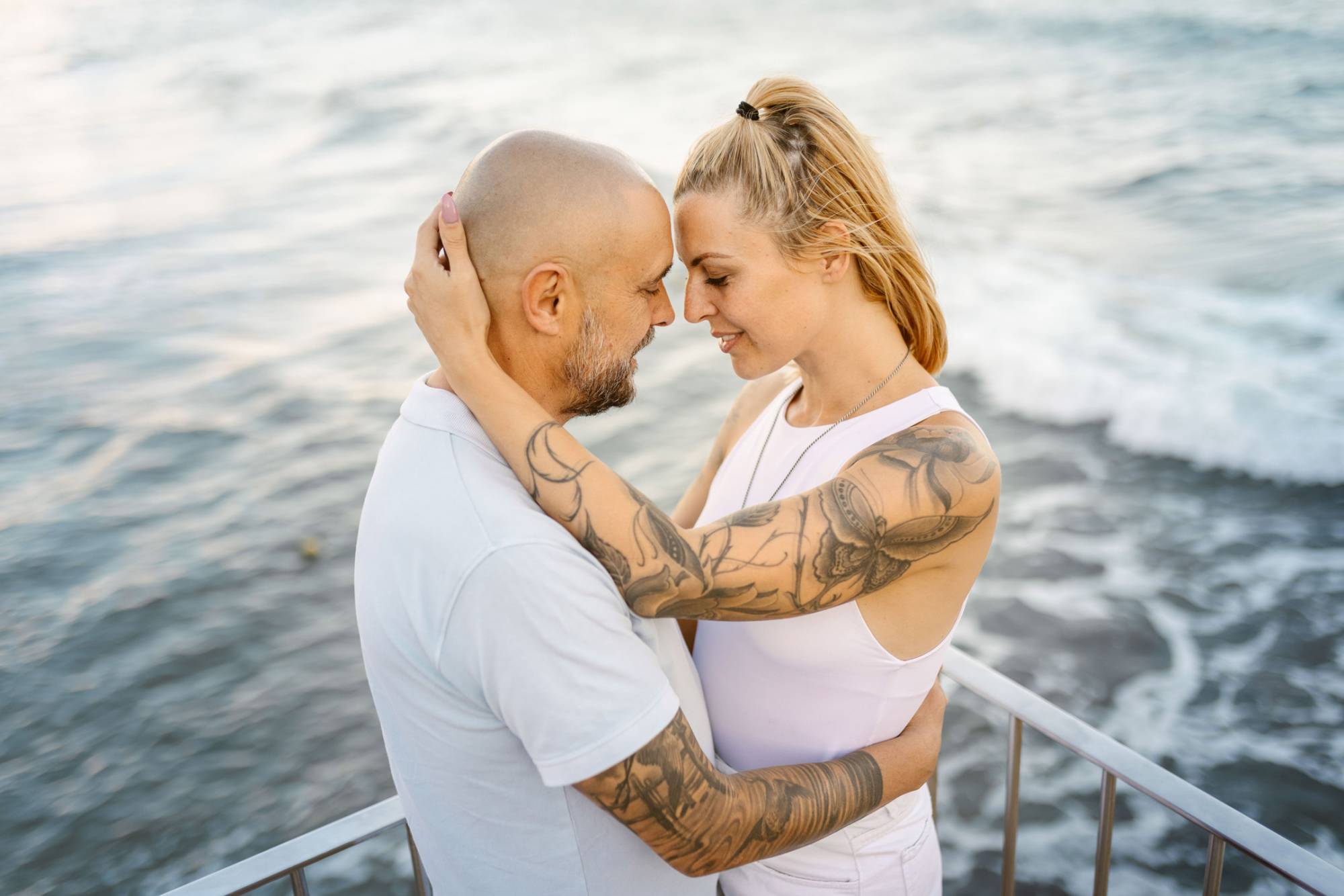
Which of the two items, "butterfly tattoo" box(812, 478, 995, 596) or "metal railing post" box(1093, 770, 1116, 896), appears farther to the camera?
"metal railing post" box(1093, 770, 1116, 896)

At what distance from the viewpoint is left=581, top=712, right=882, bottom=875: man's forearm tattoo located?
5.00 feet

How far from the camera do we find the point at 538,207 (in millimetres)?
1714

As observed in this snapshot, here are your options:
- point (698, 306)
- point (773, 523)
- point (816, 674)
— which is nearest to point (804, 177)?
point (698, 306)

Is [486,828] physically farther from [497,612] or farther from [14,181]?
[14,181]

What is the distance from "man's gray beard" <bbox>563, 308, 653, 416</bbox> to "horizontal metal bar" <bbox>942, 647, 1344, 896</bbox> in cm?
102

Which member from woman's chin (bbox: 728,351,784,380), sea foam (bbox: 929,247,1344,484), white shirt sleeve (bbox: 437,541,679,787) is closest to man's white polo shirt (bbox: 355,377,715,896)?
white shirt sleeve (bbox: 437,541,679,787)

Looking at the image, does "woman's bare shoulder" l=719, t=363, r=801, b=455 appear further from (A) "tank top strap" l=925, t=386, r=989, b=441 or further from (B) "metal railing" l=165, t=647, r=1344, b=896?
(B) "metal railing" l=165, t=647, r=1344, b=896

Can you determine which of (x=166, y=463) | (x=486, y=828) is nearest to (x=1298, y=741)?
(x=486, y=828)

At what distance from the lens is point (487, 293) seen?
5.77 ft

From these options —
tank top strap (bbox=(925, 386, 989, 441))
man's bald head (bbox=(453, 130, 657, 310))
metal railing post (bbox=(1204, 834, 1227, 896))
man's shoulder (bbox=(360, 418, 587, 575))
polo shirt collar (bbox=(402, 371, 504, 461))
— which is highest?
man's bald head (bbox=(453, 130, 657, 310))

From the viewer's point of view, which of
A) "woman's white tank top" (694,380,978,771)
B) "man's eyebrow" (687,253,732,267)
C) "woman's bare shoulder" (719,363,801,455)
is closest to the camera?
"woman's white tank top" (694,380,978,771)

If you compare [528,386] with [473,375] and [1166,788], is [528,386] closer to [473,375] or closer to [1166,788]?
[473,375]

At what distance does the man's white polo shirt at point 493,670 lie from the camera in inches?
57.1

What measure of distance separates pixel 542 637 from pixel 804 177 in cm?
118
